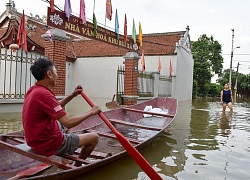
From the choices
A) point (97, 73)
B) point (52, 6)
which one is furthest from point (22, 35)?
point (97, 73)

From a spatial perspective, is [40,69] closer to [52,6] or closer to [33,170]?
[33,170]

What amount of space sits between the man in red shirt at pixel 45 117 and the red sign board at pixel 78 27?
5117mm

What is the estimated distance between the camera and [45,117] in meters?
2.69

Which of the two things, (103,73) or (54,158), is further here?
(103,73)

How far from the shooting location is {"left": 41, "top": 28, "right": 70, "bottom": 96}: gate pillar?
7.89m

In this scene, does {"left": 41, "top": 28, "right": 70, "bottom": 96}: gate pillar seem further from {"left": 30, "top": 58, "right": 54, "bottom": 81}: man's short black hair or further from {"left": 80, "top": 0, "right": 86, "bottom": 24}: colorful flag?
{"left": 30, "top": 58, "right": 54, "bottom": 81}: man's short black hair

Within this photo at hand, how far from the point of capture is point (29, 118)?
2.67m

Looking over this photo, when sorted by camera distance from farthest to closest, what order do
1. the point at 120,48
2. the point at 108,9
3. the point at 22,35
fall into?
the point at 120,48 < the point at 108,9 < the point at 22,35

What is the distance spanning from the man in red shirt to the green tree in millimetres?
27371

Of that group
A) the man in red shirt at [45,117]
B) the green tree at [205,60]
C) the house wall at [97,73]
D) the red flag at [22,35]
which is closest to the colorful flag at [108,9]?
the red flag at [22,35]

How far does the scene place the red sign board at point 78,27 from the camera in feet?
24.7

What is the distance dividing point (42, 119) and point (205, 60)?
97.3 ft

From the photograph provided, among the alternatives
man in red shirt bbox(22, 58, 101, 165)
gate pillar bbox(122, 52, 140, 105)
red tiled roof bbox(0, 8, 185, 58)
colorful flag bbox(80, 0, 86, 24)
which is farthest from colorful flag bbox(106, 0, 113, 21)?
red tiled roof bbox(0, 8, 185, 58)

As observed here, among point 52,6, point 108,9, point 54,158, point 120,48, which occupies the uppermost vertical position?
point 108,9
